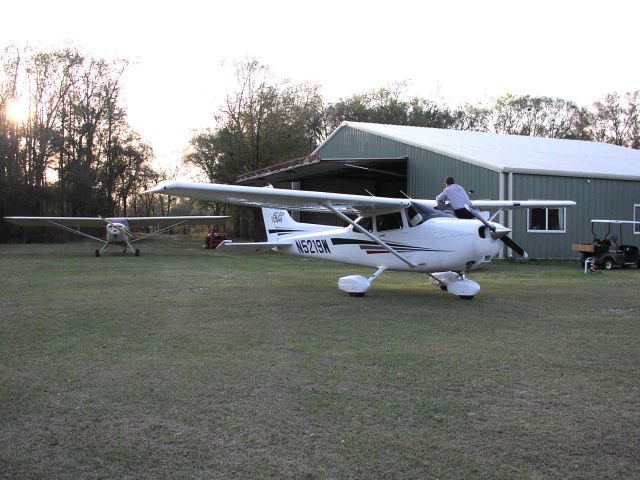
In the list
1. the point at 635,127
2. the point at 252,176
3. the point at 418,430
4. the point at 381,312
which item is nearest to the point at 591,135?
the point at 635,127

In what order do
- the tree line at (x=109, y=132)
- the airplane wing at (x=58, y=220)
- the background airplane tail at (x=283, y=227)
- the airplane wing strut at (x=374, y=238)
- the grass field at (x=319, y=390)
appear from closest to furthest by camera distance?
1. the grass field at (x=319, y=390)
2. the airplane wing strut at (x=374, y=238)
3. the background airplane tail at (x=283, y=227)
4. the airplane wing at (x=58, y=220)
5. the tree line at (x=109, y=132)

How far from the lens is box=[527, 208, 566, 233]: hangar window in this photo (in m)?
19.9

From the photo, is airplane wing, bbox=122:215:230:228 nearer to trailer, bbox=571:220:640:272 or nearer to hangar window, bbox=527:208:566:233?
hangar window, bbox=527:208:566:233

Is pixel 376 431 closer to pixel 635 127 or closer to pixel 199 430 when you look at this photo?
pixel 199 430

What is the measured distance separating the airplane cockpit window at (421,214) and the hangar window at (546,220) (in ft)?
36.0

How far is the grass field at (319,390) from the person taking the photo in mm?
3107

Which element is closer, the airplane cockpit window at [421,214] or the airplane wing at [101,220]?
the airplane cockpit window at [421,214]

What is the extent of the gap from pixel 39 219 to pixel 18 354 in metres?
22.2

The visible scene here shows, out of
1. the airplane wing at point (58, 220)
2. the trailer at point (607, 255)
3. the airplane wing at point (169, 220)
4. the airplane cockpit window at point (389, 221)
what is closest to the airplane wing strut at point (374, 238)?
the airplane cockpit window at point (389, 221)

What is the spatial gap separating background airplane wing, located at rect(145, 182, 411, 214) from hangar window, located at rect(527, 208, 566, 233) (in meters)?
11.3

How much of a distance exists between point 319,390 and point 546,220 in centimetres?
1806

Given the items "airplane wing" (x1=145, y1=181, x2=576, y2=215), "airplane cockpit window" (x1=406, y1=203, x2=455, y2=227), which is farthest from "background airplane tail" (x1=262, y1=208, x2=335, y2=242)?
"airplane cockpit window" (x1=406, y1=203, x2=455, y2=227)

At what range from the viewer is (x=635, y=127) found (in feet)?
181

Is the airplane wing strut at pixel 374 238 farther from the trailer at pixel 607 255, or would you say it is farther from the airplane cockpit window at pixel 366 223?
Result: the trailer at pixel 607 255
